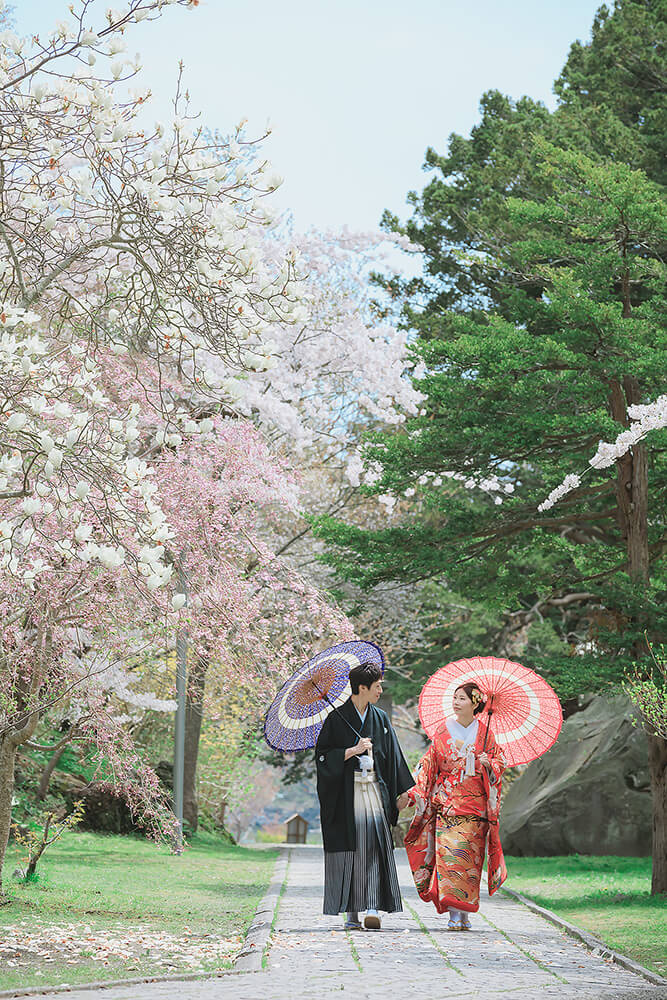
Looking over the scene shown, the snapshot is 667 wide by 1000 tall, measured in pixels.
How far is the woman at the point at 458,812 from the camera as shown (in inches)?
308

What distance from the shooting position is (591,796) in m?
15.4

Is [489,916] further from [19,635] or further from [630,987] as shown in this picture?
[19,635]

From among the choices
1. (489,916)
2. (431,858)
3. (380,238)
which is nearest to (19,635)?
(431,858)

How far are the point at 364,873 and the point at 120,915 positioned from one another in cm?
228

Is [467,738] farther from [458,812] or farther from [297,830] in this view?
[297,830]

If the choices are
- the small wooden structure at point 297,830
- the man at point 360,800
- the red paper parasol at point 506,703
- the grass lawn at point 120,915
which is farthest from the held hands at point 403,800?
the small wooden structure at point 297,830

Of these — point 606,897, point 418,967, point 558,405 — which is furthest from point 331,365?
point 418,967

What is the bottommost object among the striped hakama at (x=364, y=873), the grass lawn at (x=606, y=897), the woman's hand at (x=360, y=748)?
the grass lawn at (x=606, y=897)

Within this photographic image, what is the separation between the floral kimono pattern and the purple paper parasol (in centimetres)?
83

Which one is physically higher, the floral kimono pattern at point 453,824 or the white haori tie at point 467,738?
the white haori tie at point 467,738

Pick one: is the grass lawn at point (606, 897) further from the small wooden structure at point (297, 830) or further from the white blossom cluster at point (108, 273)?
the small wooden structure at point (297, 830)

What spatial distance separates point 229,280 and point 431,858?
4463 mm

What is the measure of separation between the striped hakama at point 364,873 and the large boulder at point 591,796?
26.6ft

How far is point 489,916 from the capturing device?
355 inches
